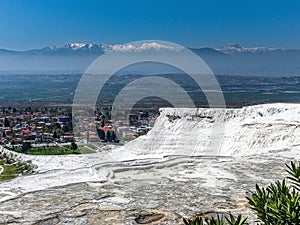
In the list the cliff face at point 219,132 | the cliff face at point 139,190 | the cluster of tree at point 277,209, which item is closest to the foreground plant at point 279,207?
the cluster of tree at point 277,209

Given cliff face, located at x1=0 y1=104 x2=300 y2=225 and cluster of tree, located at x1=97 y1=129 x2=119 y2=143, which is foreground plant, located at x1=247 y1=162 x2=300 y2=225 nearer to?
cliff face, located at x1=0 y1=104 x2=300 y2=225

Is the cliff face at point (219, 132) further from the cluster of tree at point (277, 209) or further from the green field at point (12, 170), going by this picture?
the cluster of tree at point (277, 209)

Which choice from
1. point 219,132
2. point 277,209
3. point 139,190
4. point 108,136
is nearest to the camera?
point 277,209

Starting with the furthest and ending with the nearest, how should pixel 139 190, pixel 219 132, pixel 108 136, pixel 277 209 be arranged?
pixel 108 136
pixel 219 132
pixel 139 190
pixel 277 209

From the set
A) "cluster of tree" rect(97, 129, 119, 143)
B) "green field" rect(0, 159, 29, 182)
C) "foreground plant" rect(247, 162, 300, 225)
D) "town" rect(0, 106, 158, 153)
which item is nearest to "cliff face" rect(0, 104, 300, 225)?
"foreground plant" rect(247, 162, 300, 225)

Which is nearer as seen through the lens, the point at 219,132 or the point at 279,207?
the point at 279,207

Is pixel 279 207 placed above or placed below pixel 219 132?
above

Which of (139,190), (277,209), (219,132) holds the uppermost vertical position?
(277,209)

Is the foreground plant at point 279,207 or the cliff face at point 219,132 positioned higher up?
the foreground plant at point 279,207

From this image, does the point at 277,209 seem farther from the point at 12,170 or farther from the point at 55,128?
the point at 55,128

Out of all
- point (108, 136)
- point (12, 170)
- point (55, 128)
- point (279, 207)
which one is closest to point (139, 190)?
point (279, 207)

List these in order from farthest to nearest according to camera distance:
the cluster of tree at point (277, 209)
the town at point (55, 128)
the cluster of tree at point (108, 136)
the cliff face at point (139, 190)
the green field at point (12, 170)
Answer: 1. the town at point (55, 128)
2. the cluster of tree at point (108, 136)
3. the green field at point (12, 170)
4. the cliff face at point (139, 190)
5. the cluster of tree at point (277, 209)
